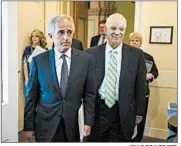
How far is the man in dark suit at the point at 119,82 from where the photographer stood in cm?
122

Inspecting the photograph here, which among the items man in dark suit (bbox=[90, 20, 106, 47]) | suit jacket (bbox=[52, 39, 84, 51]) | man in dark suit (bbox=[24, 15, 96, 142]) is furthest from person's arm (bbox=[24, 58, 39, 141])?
man in dark suit (bbox=[90, 20, 106, 47])

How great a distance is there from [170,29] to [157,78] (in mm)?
267

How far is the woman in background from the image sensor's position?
A: 3.90 feet

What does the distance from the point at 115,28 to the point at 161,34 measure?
26 centimetres

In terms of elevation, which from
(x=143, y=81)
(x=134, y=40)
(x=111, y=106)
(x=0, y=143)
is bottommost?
(x=0, y=143)

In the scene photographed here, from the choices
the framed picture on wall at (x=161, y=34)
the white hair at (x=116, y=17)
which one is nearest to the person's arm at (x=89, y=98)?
the white hair at (x=116, y=17)

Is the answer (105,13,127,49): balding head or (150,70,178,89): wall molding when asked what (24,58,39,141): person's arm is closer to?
(105,13,127,49): balding head

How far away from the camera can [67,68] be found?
1205 millimetres

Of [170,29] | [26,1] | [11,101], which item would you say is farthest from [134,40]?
[11,101]

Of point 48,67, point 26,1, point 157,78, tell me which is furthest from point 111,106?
point 26,1

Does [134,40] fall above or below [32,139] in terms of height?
above

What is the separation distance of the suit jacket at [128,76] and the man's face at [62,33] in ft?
0.42

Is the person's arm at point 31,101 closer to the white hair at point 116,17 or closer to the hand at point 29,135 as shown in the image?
the hand at point 29,135

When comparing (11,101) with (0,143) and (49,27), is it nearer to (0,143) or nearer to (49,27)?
(0,143)
